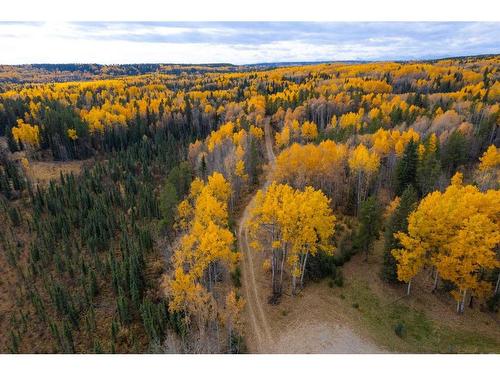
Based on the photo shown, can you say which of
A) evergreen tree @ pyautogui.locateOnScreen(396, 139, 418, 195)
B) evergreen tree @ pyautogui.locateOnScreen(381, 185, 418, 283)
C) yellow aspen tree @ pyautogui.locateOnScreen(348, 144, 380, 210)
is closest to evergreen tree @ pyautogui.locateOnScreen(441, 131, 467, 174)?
evergreen tree @ pyautogui.locateOnScreen(396, 139, 418, 195)

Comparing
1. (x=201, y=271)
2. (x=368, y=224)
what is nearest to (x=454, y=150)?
(x=368, y=224)

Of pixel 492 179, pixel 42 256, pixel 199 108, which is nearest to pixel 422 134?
pixel 492 179

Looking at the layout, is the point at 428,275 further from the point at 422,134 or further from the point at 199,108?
the point at 199,108

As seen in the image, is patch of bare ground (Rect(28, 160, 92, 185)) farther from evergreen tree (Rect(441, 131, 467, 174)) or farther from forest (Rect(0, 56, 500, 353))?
evergreen tree (Rect(441, 131, 467, 174))

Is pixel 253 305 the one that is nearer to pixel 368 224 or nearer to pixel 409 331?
pixel 409 331

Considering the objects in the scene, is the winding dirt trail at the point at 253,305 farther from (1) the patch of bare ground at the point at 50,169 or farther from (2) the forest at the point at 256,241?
(1) the patch of bare ground at the point at 50,169

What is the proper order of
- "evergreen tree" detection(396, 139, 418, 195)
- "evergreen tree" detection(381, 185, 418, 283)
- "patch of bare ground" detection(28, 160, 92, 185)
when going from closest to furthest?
"evergreen tree" detection(381, 185, 418, 283), "evergreen tree" detection(396, 139, 418, 195), "patch of bare ground" detection(28, 160, 92, 185)
